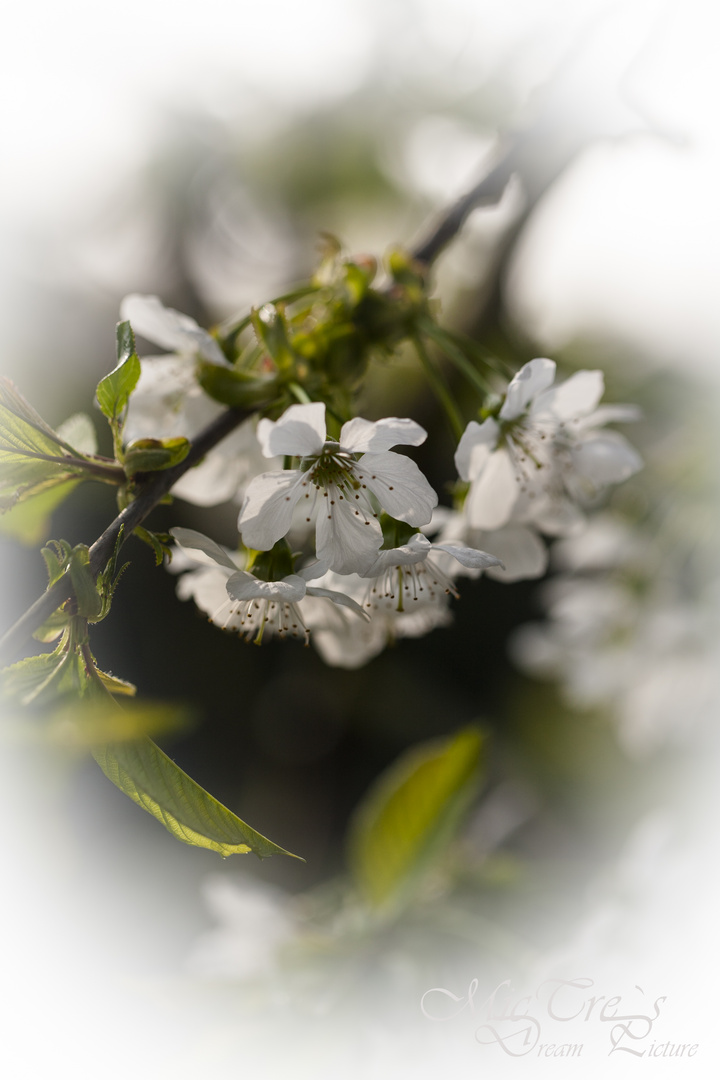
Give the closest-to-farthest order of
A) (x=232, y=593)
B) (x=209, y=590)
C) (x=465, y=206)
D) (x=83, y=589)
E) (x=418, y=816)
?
(x=83, y=589) → (x=232, y=593) → (x=209, y=590) → (x=465, y=206) → (x=418, y=816)

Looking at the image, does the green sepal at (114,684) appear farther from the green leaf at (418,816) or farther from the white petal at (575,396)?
the green leaf at (418,816)

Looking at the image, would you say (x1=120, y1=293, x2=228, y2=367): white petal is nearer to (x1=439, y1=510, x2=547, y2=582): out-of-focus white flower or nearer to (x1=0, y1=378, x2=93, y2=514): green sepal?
(x1=0, y1=378, x2=93, y2=514): green sepal

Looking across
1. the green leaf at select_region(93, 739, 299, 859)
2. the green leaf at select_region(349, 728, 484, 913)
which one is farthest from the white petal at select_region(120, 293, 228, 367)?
the green leaf at select_region(349, 728, 484, 913)

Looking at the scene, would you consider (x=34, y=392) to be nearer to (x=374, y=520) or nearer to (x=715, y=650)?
(x=374, y=520)

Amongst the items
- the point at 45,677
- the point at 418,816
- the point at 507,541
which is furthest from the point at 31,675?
the point at 418,816

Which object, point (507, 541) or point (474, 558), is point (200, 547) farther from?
point (507, 541)

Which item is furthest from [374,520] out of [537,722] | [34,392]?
[537,722]
